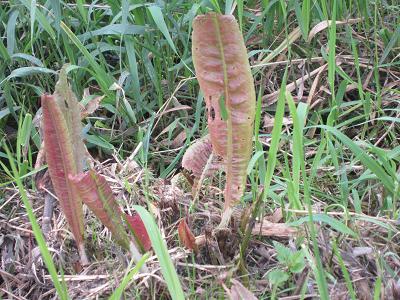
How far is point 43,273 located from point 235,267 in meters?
0.40

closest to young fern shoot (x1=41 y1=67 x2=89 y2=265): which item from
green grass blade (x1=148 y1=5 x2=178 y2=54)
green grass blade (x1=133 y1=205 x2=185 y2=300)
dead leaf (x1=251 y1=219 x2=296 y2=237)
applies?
green grass blade (x1=133 y1=205 x2=185 y2=300)

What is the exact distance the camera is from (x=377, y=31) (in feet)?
7.44

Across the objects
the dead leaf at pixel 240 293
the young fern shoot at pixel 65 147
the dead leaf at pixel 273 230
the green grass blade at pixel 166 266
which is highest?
the young fern shoot at pixel 65 147

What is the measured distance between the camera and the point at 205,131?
1.92 metres

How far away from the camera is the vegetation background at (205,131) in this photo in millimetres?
1327

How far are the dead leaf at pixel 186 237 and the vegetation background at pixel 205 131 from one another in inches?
0.9

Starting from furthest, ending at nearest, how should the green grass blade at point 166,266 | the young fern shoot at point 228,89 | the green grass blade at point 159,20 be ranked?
the green grass blade at point 159,20 → the young fern shoot at point 228,89 → the green grass blade at point 166,266

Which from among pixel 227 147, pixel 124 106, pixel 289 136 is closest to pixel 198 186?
pixel 227 147

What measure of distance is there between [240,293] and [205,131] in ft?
2.57

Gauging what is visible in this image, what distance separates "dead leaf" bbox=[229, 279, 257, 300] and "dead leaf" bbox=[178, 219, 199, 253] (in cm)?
18

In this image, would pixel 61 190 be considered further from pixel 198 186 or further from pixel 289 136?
pixel 289 136

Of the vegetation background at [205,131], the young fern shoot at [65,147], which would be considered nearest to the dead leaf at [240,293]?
the vegetation background at [205,131]

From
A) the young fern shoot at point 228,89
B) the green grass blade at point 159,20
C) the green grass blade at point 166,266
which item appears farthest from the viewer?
the green grass blade at point 159,20

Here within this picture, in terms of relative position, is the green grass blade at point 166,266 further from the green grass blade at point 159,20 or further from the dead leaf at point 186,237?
the green grass blade at point 159,20
